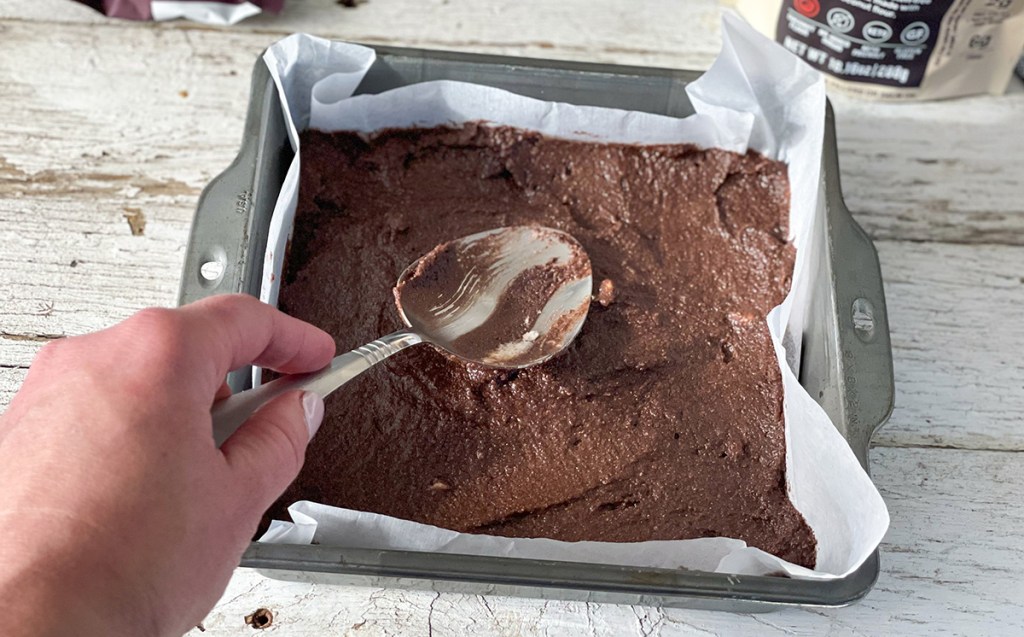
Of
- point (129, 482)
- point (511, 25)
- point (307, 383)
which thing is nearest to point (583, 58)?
point (511, 25)

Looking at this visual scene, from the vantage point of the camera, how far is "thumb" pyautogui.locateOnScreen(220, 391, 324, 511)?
84 cm

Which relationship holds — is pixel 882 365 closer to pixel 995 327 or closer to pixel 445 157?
pixel 995 327

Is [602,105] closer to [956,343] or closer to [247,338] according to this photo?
[956,343]

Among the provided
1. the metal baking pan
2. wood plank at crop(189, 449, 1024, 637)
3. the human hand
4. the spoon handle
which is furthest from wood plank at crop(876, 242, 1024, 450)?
the human hand

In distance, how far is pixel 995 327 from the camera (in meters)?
1.51

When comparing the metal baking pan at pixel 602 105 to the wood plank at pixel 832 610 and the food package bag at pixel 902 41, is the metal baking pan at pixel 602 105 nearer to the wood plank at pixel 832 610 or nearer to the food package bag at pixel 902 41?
the wood plank at pixel 832 610

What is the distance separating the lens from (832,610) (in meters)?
1.26

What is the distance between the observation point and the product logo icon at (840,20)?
157cm

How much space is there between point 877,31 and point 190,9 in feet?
4.02

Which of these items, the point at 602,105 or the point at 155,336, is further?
the point at 602,105

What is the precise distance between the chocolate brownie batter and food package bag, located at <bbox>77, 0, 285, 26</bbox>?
1.29 ft

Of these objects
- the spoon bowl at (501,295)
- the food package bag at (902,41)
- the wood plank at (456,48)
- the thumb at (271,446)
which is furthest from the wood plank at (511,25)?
the thumb at (271,446)

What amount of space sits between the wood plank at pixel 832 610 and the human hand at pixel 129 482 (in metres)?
0.42

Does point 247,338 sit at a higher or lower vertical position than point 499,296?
higher
